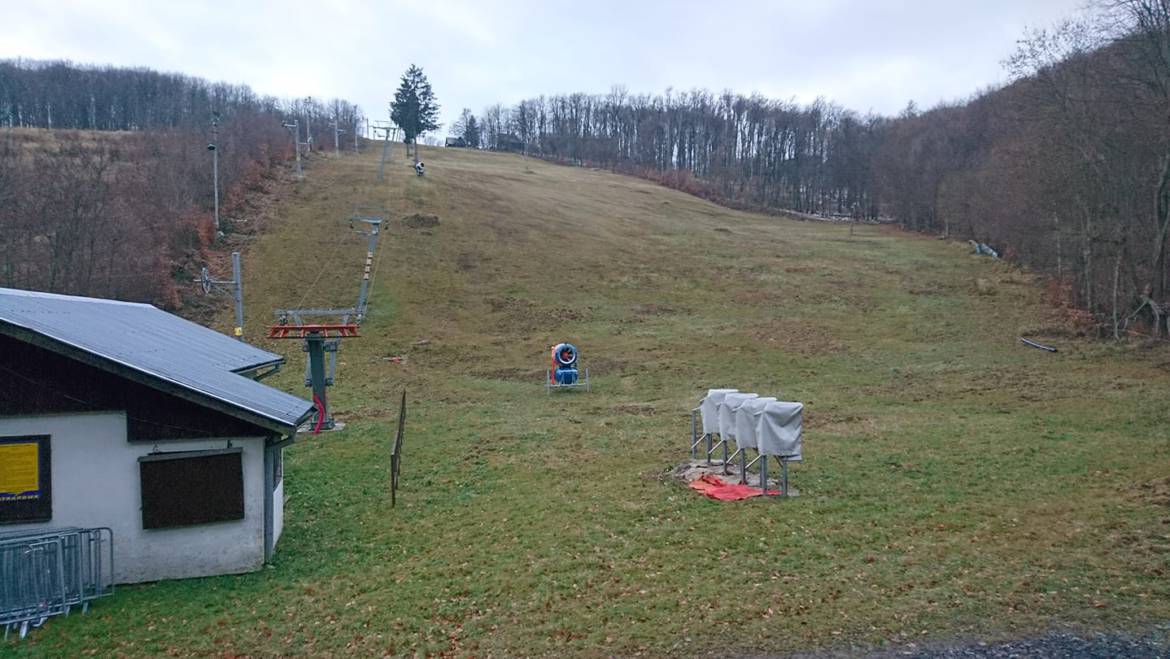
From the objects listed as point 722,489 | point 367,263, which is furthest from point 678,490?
point 367,263

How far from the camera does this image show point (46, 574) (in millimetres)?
10469

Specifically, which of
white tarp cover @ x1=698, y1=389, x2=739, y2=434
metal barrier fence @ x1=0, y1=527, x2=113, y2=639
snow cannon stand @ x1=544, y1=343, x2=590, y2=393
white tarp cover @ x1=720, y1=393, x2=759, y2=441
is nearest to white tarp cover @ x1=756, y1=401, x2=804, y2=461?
white tarp cover @ x1=720, y1=393, x2=759, y2=441

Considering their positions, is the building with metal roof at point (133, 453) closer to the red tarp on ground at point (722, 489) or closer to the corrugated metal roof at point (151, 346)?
the corrugated metal roof at point (151, 346)

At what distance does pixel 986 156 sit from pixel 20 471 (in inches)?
3120

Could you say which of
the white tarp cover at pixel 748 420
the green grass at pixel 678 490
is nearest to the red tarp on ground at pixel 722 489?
the green grass at pixel 678 490

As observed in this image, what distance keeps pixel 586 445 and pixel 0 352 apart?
13371 mm

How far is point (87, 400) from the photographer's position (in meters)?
11.5

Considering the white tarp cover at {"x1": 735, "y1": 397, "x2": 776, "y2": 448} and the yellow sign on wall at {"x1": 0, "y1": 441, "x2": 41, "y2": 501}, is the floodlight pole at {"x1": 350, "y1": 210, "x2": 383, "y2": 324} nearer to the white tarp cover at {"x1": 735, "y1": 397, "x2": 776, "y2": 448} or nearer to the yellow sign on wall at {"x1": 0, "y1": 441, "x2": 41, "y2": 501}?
the white tarp cover at {"x1": 735, "y1": 397, "x2": 776, "y2": 448}

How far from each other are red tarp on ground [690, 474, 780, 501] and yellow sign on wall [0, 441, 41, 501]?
37.4ft

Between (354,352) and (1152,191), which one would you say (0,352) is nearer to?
(354,352)

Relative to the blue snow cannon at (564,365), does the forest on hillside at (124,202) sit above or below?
above

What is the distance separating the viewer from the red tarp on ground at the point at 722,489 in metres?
15.1

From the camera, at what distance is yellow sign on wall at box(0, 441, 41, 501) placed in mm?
11195

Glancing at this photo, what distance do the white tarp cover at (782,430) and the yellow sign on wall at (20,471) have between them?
39.8ft
